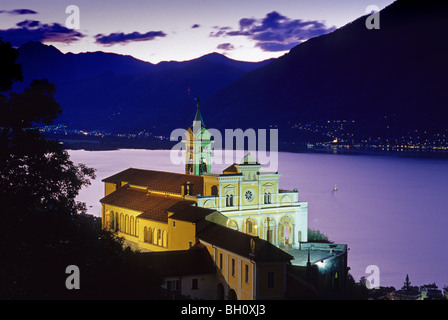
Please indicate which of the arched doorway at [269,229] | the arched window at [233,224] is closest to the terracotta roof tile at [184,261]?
the arched window at [233,224]

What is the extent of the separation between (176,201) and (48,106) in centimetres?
2119

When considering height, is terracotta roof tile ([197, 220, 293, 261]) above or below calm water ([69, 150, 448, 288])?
above

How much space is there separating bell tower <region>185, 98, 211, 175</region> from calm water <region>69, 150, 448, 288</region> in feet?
61.2

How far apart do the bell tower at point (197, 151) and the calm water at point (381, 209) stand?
18.6 metres

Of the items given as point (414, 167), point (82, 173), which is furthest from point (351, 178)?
point (82, 173)

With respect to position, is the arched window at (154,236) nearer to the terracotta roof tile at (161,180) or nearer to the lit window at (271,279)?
the terracotta roof tile at (161,180)

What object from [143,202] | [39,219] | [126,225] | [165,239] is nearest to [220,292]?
[165,239]

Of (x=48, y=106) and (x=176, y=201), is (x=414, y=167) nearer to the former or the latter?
A: (x=176, y=201)

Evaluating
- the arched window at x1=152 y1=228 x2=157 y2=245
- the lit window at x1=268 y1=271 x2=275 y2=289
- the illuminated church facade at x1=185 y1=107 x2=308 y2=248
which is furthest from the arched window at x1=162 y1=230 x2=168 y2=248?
the lit window at x1=268 y1=271 x2=275 y2=289

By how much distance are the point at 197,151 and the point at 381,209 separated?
61.1m

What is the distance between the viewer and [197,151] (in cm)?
4041

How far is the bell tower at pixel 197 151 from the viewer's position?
40.3m

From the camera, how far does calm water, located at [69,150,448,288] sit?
60.3 m

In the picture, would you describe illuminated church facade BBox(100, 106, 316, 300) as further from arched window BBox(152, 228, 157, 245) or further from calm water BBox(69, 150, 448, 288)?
calm water BBox(69, 150, 448, 288)
